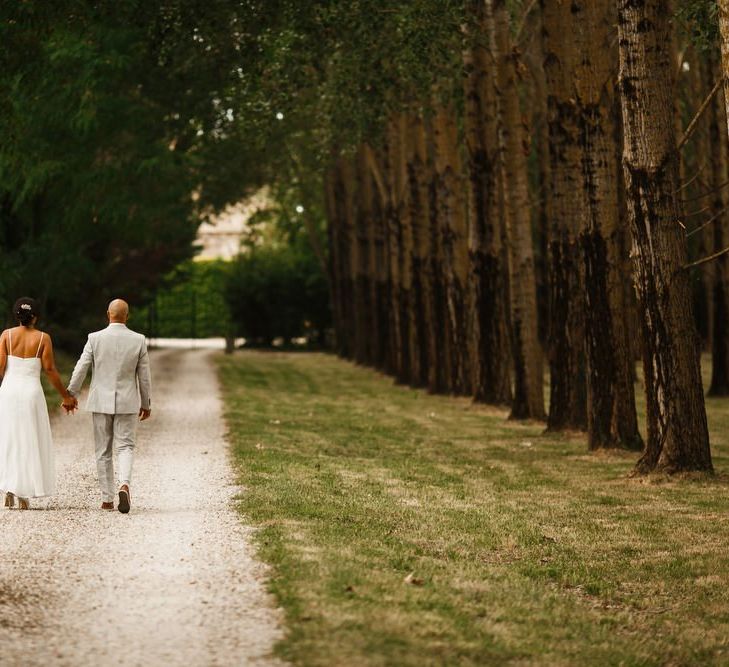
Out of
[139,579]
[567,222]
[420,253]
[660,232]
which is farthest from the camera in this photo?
[420,253]

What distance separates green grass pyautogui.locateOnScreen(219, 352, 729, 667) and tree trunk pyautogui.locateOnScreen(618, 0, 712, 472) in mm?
666

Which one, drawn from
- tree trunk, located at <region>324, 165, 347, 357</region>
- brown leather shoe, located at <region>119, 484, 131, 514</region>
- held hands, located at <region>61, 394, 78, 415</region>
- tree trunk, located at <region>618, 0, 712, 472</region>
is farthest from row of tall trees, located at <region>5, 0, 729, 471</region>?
tree trunk, located at <region>324, 165, 347, 357</region>

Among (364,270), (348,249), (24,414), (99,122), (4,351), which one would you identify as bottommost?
(24,414)

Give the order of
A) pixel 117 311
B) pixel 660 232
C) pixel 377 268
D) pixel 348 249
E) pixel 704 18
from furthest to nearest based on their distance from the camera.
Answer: pixel 348 249 < pixel 377 268 < pixel 704 18 < pixel 660 232 < pixel 117 311

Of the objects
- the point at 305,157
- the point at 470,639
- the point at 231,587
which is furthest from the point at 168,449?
the point at 305,157

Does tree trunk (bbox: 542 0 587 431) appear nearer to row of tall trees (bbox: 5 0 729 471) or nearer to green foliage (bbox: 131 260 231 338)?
row of tall trees (bbox: 5 0 729 471)

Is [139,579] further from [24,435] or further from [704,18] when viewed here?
[704,18]

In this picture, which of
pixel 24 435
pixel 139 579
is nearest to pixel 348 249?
pixel 24 435

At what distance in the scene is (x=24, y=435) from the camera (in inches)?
453

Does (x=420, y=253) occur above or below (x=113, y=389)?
above

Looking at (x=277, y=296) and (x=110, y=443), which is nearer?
(x=110, y=443)

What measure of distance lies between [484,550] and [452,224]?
54.3 feet

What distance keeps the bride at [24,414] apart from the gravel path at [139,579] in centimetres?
30

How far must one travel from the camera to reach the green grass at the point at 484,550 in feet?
23.2
